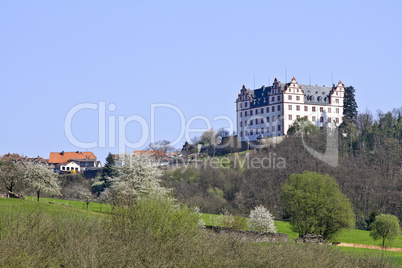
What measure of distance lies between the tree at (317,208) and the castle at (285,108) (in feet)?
186

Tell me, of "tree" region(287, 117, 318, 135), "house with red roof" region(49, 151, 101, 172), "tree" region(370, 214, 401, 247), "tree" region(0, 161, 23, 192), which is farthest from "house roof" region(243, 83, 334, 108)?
"tree" region(0, 161, 23, 192)

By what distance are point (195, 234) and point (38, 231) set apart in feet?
19.5

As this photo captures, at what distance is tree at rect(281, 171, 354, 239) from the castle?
56.7 metres

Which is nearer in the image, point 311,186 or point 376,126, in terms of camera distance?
point 311,186

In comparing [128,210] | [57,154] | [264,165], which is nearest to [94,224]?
[128,210]

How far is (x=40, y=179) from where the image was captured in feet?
200

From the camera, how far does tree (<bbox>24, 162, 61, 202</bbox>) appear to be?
→ 197 feet

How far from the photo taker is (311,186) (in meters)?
48.8

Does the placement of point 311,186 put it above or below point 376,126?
below

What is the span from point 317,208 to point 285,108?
61.2 m

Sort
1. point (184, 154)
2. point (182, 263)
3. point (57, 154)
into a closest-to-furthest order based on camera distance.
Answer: point (182, 263)
point (184, 154)
point (57, 154)

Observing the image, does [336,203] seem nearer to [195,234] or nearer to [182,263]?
[195,234]

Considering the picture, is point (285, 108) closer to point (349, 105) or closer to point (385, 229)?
point (349, 105)

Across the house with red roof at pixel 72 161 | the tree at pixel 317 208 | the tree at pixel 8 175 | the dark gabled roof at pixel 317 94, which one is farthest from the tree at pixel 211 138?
the tree at pixel 317 208
